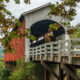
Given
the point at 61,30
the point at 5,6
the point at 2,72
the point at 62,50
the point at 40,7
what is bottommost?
the point at 2,72

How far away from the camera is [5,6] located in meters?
3.71

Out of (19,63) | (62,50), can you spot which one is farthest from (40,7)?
(62,50)

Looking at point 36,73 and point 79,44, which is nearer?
point 79,44

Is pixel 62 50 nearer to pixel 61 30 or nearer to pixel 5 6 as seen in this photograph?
pixel 5 6

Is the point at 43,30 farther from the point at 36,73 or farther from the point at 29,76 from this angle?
the point at 29,76

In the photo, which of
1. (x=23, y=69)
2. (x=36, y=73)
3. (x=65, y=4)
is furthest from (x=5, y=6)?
(x=36, y=73)

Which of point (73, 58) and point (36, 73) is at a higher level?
point (73, 58)

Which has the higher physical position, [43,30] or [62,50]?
[43,30]

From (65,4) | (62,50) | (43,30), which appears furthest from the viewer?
(43,30)

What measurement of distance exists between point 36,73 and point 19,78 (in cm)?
268

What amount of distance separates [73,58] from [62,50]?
5.20 ft

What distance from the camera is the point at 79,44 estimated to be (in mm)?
7441

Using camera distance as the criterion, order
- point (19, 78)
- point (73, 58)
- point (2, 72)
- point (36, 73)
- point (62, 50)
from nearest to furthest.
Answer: point (73, 58)
point (62, 50)
point (19, 78)
point (36, 73)
point (2, 72)

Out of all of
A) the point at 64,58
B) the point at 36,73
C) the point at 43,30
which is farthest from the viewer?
the point at 43,30
